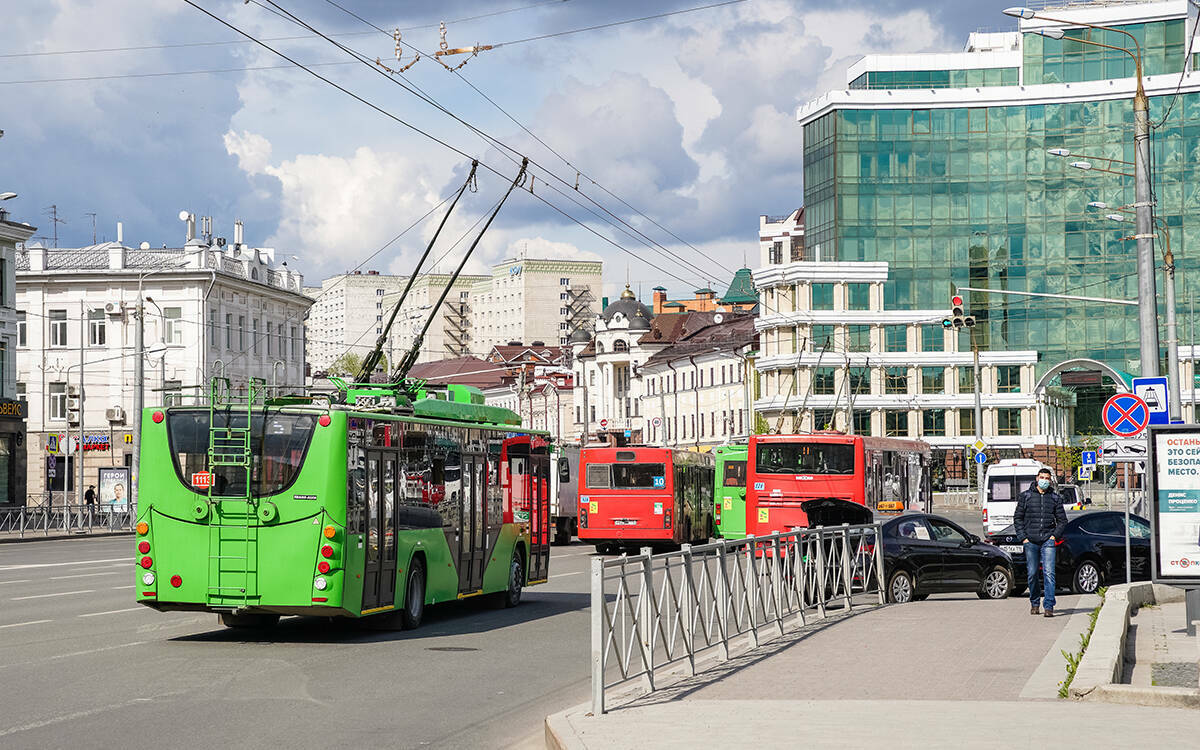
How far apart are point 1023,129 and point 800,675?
94.2 m

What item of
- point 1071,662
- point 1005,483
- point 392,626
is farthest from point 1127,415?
point 1005,483

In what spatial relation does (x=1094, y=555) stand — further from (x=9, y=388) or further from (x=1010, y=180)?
(x=1010, y=180)

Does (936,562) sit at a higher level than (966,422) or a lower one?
lower

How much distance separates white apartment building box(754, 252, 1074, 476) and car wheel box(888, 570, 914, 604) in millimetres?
77649

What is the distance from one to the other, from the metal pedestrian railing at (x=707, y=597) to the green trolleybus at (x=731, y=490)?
26.1 meters

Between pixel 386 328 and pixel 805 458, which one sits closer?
pixel 386 328

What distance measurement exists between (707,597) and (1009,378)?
9166cm

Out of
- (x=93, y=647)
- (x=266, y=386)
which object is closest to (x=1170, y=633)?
Result: (x=266, y=386)

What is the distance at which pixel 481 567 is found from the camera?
2142 centimetres

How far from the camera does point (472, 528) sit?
68.9 feet

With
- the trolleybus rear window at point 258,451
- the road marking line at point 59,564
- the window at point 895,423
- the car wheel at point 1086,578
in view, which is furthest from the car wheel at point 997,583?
the window at point 895,423

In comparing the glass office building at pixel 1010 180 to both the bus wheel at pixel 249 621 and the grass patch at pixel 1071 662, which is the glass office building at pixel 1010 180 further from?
the grass patch at pixel 1071 662

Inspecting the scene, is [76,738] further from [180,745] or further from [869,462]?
[869,462]

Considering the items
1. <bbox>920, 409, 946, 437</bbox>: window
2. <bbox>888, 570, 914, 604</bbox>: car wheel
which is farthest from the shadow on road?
<bbox>920, 409, 946, 437</bbox>: window
